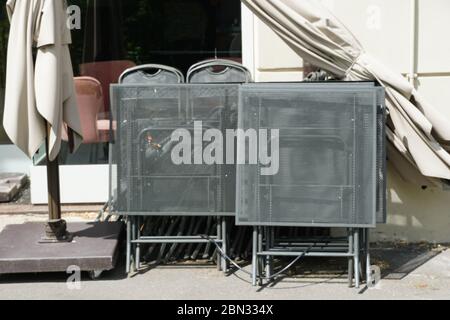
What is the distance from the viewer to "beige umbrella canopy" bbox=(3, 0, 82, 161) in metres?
4.74

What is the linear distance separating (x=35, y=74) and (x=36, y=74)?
0.5 inches

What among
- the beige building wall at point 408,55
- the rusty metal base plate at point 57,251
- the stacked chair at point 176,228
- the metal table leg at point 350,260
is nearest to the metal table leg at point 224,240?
the stacked chair at point 176,228

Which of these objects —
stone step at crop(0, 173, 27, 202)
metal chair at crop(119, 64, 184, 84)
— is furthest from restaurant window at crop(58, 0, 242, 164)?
metal chair at crop(119, 64, 184, 84)

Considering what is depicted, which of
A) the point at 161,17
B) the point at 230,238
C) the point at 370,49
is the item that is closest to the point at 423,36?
the point at 370,49

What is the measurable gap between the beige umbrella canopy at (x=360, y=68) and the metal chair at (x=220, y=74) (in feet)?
1.55

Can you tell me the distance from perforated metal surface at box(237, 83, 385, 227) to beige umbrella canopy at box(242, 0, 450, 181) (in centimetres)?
32

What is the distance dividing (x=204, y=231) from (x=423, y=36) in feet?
7.59

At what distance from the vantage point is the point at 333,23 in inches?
197

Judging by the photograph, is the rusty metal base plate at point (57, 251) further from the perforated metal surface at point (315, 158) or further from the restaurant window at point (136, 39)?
the restaurant window at point (136, 39)

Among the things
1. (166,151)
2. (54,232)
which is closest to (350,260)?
(166,151)

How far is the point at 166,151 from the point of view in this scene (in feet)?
16.3

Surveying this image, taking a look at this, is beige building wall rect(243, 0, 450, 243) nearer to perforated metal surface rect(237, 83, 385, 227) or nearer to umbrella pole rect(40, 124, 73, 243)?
perforated metal surface rect(237, 83, 385, 227)

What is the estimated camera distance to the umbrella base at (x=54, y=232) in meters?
5.09

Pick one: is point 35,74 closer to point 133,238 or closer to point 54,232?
point 54,232
